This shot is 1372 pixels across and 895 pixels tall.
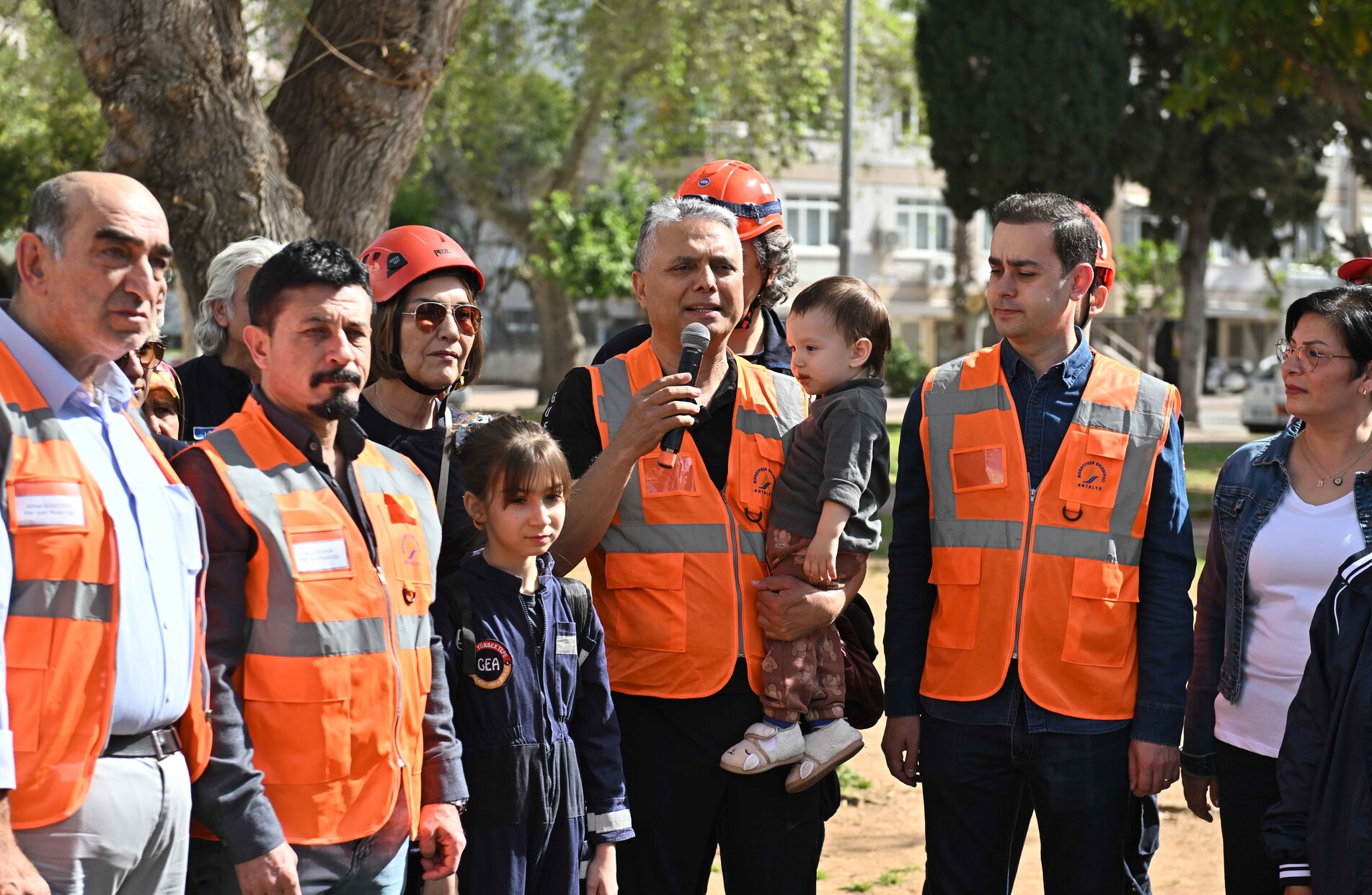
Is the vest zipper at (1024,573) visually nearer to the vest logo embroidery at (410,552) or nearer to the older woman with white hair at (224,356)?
the vest logo embroidery at (410,552)

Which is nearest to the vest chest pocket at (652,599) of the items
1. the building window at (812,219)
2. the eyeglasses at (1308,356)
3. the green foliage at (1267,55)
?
the eyeglasses at (1308,356)

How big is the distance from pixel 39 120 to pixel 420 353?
27.2 m

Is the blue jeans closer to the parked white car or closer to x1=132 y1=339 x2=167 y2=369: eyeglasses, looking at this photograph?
x1=132 y1=339 x2=167 y2=369: eyeglasses

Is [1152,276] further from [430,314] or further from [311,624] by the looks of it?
[311,624]

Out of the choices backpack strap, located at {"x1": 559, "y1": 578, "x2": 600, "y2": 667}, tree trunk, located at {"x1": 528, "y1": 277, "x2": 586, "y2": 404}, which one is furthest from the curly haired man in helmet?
tree trunk, located at {"x1": 528, "y1": 277, "x2": 586, "y2": 404}

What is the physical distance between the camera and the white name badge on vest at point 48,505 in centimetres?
245

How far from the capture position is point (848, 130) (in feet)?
64.4

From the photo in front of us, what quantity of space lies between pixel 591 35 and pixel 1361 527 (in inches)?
885

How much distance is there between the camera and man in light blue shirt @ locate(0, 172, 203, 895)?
2.47 metres

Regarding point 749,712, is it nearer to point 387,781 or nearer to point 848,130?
point 387,781

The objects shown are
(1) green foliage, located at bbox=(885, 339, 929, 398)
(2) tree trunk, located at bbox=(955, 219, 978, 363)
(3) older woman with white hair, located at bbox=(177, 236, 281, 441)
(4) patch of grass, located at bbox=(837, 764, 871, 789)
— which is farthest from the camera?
(1) green foliage, located at bbox=(885, 339, 929, 398)

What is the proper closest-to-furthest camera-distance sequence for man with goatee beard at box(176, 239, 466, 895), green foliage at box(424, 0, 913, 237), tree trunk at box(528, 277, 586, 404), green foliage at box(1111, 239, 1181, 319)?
man with goatee beard at box(176, 239, 466, 895) → green foliage at box(424, 0, 913, 237) → tree trunk at box(528, 277, 586, 404) → green foliage at box(1111, 239, 1181, 319)

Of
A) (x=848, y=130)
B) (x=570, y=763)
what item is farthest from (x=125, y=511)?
(x=848, y=130)

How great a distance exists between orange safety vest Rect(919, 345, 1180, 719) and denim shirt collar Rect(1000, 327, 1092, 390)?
0.12 feet
